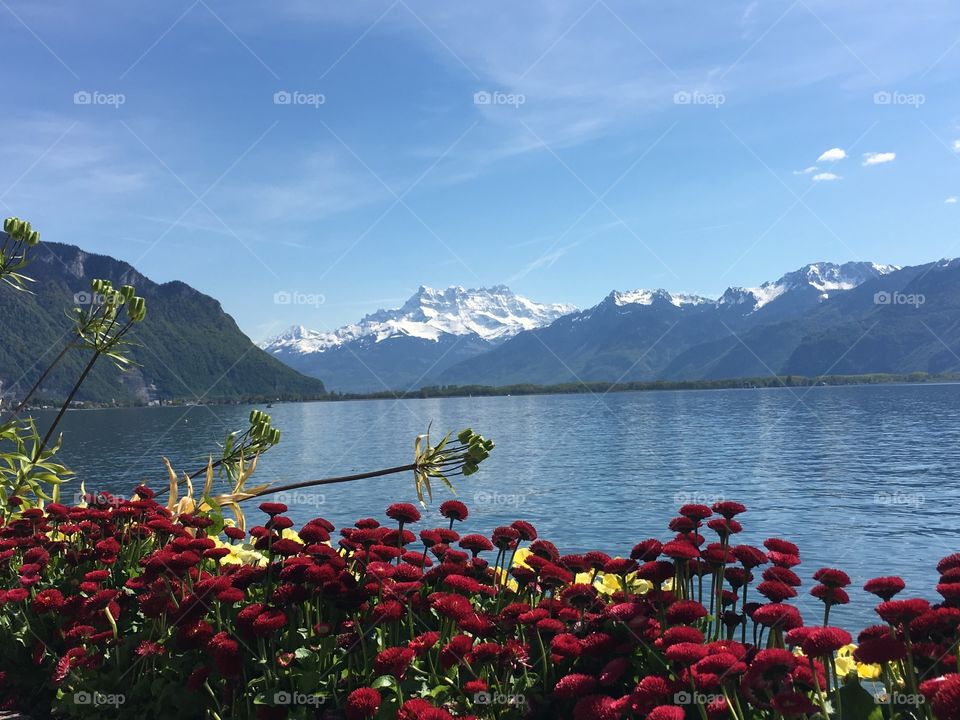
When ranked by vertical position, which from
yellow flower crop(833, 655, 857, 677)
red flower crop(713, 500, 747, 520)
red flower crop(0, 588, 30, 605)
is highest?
red flower crop(713, 500, 747, 520)

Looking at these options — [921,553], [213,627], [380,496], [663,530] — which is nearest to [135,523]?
[213,627]

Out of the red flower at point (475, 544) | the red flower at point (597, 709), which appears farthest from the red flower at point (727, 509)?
the red flower at point (597, 709)

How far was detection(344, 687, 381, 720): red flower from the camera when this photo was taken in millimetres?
3396

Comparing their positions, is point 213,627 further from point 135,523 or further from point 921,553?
point 921,553

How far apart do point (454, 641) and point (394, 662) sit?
37 centimetres

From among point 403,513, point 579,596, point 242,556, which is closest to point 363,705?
point 579,596

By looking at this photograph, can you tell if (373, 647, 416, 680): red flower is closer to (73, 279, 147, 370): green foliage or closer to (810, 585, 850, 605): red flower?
→ (810, 585, 850, 605): red flower

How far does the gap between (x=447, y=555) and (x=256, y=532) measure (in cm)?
143

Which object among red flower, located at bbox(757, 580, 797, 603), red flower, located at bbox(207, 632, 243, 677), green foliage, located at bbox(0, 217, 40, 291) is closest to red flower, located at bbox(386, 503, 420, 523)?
red flower, located at bbox(207, 632, 243, 677)

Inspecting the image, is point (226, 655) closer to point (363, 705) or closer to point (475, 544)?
point (363, 705)

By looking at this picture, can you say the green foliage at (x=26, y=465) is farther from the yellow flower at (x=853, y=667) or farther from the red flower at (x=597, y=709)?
the yellow flower at (x=853, y=667)

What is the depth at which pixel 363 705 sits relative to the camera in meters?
3.40

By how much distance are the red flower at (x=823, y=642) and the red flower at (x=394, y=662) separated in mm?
1877

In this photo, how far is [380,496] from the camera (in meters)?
Answer: 41.0
